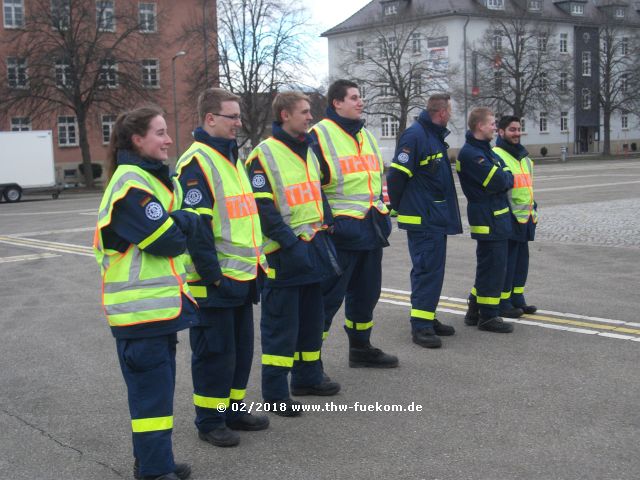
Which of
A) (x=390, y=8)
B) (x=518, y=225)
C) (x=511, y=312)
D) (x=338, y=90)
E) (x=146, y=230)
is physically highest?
(x=390, y=8)

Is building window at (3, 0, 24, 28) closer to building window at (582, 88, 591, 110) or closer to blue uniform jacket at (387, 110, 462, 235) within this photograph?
blue uniform jacket at (387, 110, 462, 235)

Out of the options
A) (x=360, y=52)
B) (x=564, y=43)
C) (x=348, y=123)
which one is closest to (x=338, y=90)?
(x=348, y=123)

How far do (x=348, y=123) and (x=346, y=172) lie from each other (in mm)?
367

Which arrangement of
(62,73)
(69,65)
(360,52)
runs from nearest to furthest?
(69,65) → (62,73) → (360,52)

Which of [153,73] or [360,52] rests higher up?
[360,52]

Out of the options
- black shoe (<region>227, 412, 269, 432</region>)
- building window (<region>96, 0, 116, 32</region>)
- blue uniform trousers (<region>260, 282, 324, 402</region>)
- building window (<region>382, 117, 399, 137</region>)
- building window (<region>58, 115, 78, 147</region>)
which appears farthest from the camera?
building window (<region>382, 117, 399, 137</region>)

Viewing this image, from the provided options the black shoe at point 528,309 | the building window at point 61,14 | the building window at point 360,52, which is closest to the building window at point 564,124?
the building window at point 360,52

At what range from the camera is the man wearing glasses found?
192 inches

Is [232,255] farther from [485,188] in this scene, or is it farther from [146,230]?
[485,188]

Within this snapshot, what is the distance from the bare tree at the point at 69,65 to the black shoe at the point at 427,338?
1461 inches

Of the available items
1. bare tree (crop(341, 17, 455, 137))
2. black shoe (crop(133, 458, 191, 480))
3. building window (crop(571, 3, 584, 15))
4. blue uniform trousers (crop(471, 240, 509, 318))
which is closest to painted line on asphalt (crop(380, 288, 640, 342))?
blue uniform trousers (crop(471, 240, 509, 318))

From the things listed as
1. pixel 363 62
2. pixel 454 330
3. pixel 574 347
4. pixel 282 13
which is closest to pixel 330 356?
pixel 454 330

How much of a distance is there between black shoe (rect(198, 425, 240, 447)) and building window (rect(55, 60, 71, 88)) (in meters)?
40.1

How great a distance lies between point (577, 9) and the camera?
77.1 m
